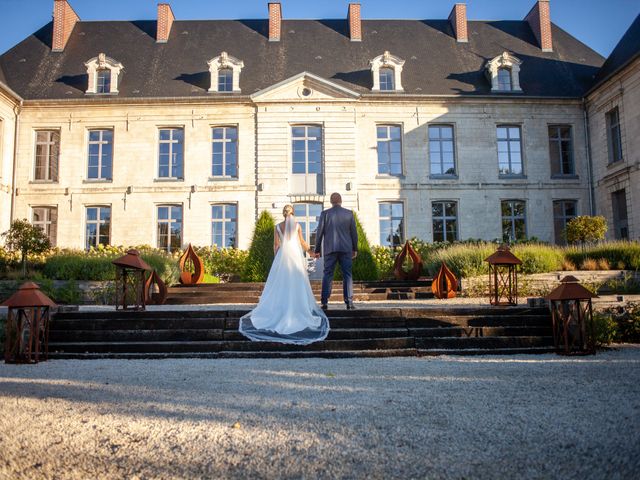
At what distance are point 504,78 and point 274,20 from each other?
32.4 feet

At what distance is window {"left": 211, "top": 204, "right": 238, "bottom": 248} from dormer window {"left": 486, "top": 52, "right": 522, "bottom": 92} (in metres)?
11.2

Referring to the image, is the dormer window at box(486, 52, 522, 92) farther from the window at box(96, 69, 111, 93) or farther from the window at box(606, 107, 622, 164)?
the window at box(96, 69, 111, 93)

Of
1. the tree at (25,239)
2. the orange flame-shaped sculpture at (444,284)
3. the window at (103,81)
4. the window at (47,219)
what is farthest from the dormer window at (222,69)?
the orange flame-shaped sculpture at (444,284)

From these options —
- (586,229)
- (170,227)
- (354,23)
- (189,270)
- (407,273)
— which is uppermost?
(354,23)

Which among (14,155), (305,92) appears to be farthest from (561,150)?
(14,155)

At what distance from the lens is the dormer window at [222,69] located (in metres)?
21.4

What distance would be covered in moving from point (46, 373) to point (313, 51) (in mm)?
20258

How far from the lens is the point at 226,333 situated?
686 centimetres

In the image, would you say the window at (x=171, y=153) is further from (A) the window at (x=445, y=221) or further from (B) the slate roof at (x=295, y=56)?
(A) the window at (x=445, y=221)

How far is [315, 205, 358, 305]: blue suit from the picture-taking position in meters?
7.97

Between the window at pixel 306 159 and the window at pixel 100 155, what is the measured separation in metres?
7.10

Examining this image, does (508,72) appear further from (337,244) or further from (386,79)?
(337,244)

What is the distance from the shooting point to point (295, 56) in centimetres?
2303

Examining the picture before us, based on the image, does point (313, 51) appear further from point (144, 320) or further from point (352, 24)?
point (144, 320)
